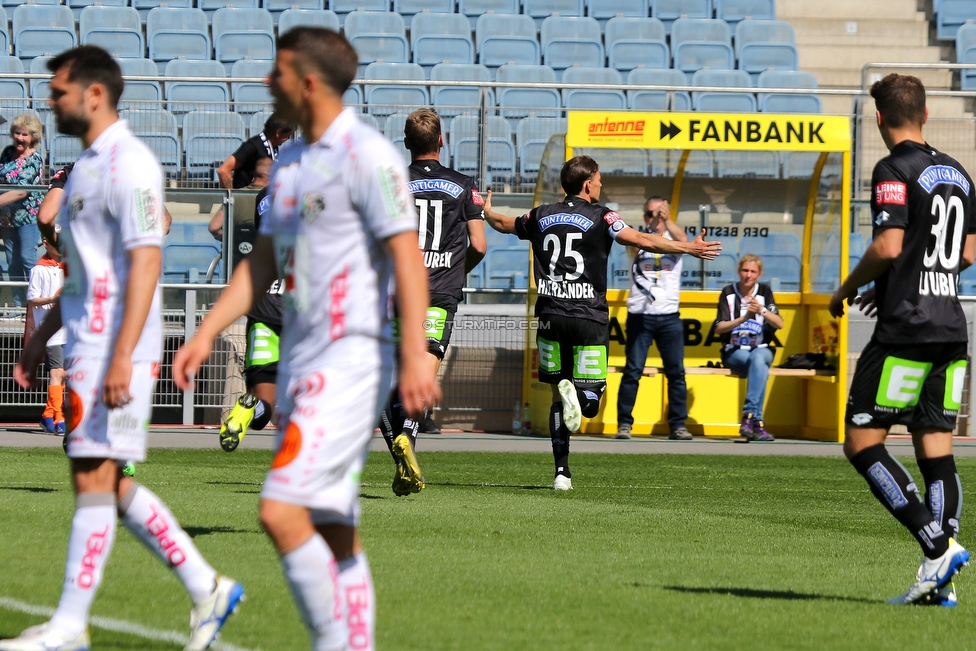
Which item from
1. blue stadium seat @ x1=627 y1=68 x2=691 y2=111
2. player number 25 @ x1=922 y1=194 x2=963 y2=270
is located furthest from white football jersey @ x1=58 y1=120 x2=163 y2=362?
blue stadium seat @ x1=627 y1=68 x2=691 y2=111

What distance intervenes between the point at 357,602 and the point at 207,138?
12332 millimetres

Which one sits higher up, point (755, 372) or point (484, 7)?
A: point (484, 7)

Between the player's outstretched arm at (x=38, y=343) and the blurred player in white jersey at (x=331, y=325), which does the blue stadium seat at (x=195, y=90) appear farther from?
the blurred player in white jersey at (x=331, y=325)

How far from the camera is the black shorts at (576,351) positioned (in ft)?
30.3

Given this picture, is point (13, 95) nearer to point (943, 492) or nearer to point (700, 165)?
point (700, 165)

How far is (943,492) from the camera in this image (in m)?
5.47

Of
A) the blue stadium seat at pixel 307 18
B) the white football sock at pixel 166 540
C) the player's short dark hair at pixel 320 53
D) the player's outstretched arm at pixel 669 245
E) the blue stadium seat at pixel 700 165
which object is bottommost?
the white football sock at pixel 166 540

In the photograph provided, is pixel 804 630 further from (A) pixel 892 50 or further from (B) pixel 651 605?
(A) pixel 892 50

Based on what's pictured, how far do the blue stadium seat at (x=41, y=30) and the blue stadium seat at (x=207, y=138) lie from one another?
4.47 m

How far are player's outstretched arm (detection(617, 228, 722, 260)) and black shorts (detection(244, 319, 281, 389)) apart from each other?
2.50 meters

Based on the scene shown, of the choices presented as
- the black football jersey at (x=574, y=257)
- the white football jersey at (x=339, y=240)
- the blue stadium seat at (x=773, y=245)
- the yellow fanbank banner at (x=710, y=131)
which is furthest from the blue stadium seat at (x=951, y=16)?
the white football jersey at (x=339, y=240)

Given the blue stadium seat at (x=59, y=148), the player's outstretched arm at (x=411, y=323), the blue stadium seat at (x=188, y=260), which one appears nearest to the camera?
the player's outstretched arm at (x=411, y=323)

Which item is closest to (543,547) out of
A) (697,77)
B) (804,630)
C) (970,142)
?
(804,630)

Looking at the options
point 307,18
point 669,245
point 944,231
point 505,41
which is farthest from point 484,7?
point 944,231
